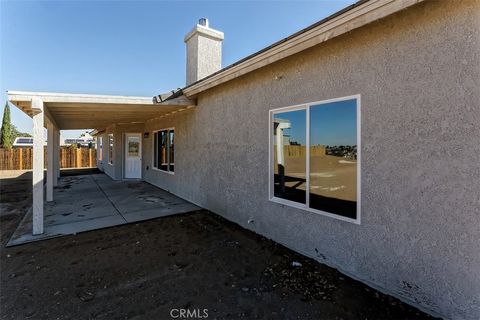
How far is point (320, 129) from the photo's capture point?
3980 mm

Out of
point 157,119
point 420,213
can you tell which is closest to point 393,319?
point 420,213

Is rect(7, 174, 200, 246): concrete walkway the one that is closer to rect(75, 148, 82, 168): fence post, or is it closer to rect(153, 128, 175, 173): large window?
rect(153, 128, 175, 173): large window

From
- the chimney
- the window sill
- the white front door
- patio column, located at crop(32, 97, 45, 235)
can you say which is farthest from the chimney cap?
the white front door

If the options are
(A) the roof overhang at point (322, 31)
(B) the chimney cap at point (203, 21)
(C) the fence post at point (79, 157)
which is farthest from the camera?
(C) the fence post at point (79, 157)

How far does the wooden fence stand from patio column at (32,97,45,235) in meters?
18.4

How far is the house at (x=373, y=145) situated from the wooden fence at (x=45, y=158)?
21.0 metres

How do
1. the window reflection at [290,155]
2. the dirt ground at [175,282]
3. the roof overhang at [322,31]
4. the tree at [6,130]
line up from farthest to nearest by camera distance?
1. the tree at [6,130]
2. the window reflection at [290,155]
3. the dirt ground at [175,282]
4. the roof overhang at [322,31]

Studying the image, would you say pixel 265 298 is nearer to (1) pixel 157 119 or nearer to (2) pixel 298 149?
(2) pixel 298 149

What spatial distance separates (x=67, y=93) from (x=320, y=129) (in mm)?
5786

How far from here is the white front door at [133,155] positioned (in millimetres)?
13938

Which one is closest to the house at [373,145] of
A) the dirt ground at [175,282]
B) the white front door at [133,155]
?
the dirt ground at [175,282]

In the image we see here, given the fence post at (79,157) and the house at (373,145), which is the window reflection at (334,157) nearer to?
the house at (373,145)

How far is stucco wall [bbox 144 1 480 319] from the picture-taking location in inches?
95.2

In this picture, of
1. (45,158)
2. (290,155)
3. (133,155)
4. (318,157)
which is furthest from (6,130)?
(318,157)
